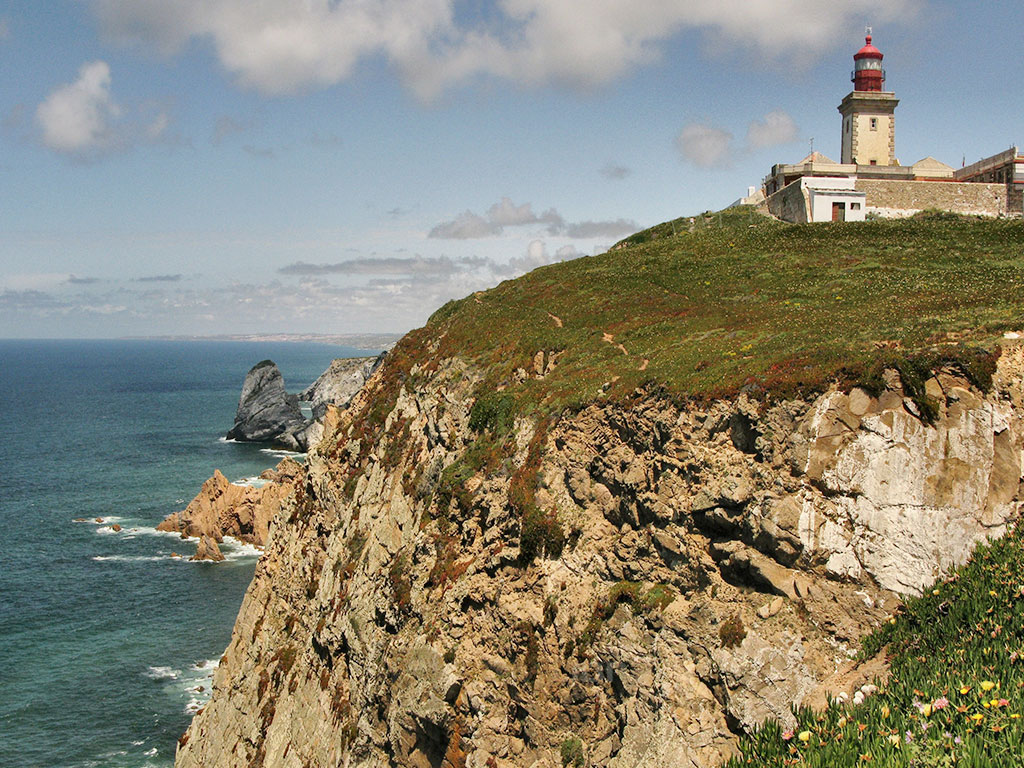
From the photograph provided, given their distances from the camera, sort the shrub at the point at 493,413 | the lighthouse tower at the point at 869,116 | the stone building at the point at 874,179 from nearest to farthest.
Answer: the shrub at the point at 493,413
the stone building at the point at 874,179
the lighthouse tower at the point at 869,116

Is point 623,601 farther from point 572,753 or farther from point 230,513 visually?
point 230,513

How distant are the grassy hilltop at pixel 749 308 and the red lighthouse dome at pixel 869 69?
1308 centimetres

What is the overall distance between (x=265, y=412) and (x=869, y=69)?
110227 mm

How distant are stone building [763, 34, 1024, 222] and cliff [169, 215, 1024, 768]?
15.3 m

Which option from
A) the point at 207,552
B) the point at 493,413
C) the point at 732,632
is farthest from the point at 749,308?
the point at 207,552

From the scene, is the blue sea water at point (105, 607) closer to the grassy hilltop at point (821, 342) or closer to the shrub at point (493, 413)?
the grassy hilltop at point (821, 342)

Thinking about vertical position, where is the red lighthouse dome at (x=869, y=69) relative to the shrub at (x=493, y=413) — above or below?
above

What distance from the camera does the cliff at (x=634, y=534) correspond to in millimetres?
18266

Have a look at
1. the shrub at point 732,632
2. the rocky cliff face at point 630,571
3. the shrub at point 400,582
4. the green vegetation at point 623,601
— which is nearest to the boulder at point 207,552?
the rocky cliff face at point 630,571

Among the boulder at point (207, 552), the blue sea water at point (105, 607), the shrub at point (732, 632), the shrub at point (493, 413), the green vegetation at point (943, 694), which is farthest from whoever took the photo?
the boulder at point (207, 552)

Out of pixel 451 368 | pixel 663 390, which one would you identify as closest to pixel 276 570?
pixel 451 368

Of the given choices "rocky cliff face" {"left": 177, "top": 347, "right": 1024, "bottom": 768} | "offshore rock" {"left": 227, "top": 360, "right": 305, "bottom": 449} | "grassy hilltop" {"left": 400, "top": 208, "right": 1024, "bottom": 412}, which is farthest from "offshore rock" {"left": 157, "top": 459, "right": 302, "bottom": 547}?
"offshore rock" {"left": 227, "top": 360, "right": 305, "bottom": 449}

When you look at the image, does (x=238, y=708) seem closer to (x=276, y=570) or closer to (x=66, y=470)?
(x=276, y=570)

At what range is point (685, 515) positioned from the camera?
2141cm
